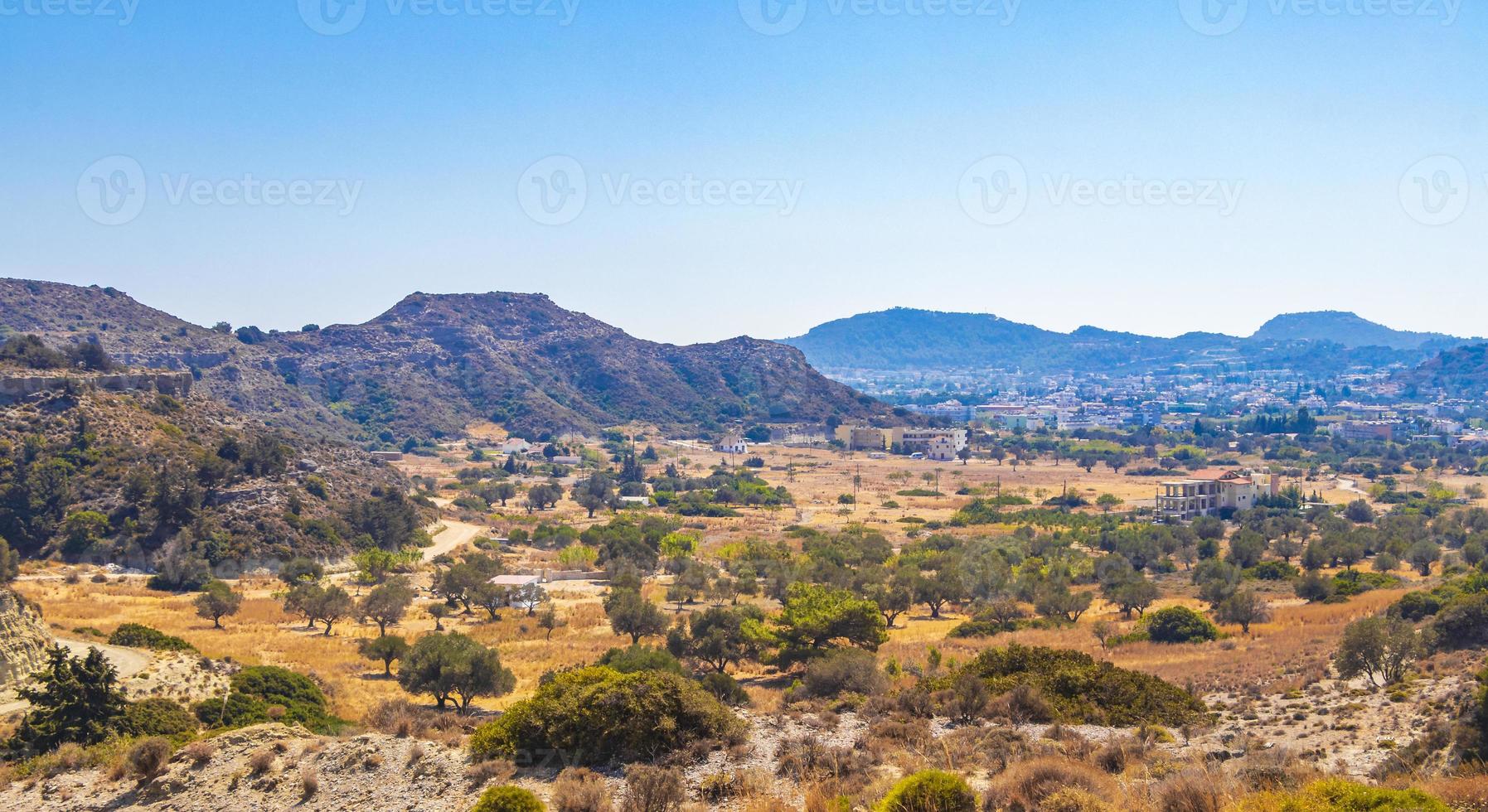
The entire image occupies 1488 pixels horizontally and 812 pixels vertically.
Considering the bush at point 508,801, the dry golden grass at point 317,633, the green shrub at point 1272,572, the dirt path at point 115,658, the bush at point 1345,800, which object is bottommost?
the green shrub at point 1272,572

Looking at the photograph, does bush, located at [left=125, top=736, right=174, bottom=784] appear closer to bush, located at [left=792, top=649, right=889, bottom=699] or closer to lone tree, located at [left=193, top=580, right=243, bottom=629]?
bush, located at [left=792, top=649, right=889, bottom=699]

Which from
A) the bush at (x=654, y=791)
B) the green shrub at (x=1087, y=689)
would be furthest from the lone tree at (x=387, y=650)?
the bush at (x=654, y=791)

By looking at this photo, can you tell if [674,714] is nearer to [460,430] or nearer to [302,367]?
[460,430]

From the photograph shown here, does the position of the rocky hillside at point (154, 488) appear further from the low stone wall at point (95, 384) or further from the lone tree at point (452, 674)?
the lone tree at point (452, 674)

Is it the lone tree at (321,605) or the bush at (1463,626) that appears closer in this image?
the bush at (1463,626)

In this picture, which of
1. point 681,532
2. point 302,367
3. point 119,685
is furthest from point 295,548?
point 302,367

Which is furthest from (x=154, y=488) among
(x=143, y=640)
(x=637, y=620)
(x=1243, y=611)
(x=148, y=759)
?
(x=1243, y=611)

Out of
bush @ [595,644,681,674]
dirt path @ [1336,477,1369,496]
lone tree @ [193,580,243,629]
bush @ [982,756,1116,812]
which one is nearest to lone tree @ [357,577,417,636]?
lone tree @ [193,580,243,629]
